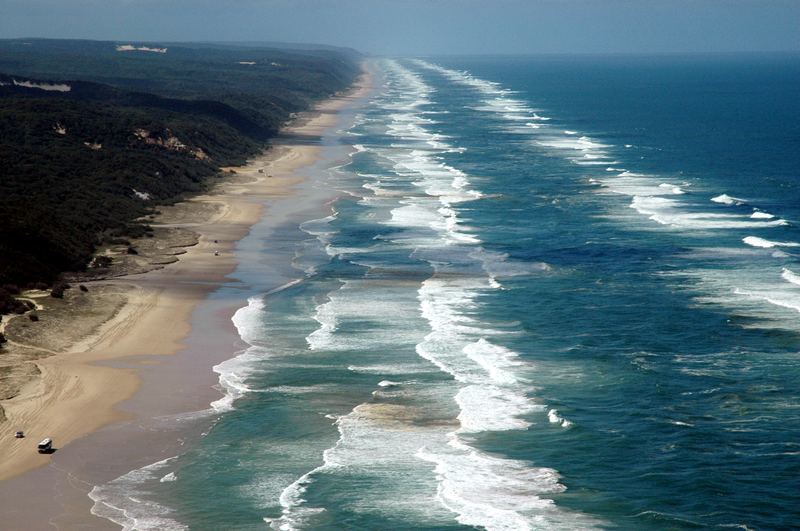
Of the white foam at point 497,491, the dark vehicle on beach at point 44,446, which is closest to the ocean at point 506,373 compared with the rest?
the white foam at point 497,491

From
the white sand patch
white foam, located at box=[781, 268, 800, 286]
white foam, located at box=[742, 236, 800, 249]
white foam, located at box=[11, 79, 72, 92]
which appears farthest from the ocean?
white foam, located at box=[11, 79, 72, 92]

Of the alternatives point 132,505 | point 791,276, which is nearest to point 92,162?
point 791,276

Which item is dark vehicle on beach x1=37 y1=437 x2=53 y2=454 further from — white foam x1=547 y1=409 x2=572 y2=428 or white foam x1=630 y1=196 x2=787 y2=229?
white foam x1=630 y1=196 x2=787 y2=229

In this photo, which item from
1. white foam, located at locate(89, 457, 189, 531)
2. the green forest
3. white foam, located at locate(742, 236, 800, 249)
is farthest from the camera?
white foam, located at locate(742, 236, 800, 249)

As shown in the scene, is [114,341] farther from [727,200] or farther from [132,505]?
[727,200]

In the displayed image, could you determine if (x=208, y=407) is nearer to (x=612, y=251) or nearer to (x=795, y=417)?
(x=795, y=417)

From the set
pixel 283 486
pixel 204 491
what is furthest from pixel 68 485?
pixel 283 486

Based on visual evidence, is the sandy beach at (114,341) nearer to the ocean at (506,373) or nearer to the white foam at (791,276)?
the ocean at (506,373)
